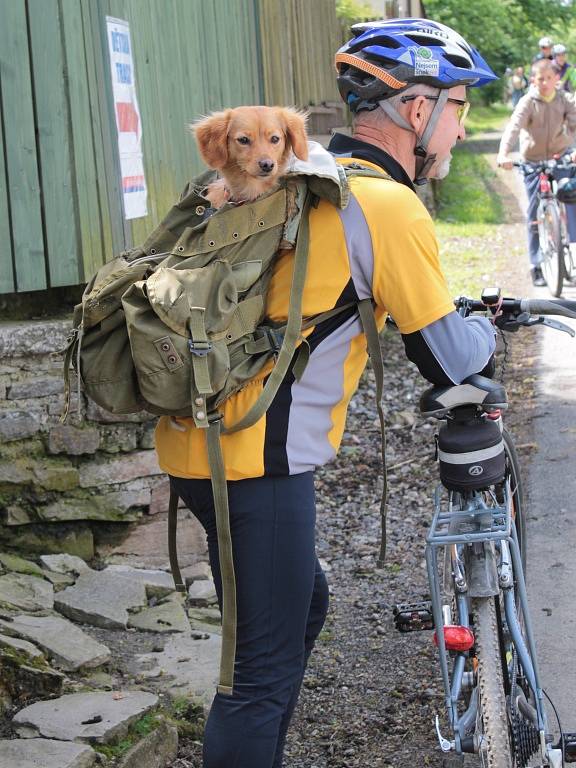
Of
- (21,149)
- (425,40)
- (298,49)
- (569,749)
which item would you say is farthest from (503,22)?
(569,749)

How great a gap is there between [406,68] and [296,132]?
353mm

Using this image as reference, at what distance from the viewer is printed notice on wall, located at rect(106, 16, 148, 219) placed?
201 inches

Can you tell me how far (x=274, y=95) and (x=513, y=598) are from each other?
207 inches

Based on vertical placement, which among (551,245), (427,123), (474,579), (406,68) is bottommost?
(474,579)

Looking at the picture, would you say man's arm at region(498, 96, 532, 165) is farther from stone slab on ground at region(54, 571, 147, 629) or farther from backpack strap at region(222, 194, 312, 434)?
backpack strap at region(222, 194, 312, 434)

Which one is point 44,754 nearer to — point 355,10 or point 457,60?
point 457,60

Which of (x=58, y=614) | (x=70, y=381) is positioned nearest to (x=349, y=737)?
(x=58, y=614)

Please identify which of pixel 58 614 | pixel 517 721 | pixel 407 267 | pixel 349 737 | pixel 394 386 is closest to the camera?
pixel 407 267

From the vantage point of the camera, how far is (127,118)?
206 inches

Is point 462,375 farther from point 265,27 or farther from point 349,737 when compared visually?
point 265,27

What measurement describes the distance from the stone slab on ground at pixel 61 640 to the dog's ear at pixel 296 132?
2.08 m

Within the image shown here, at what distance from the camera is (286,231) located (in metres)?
2.59

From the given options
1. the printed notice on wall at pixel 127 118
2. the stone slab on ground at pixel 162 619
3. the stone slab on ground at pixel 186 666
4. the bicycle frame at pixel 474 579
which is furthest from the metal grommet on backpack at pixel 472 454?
the printed notice on wall at pixel 127 118

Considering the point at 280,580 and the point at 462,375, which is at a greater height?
the point at 462,375
